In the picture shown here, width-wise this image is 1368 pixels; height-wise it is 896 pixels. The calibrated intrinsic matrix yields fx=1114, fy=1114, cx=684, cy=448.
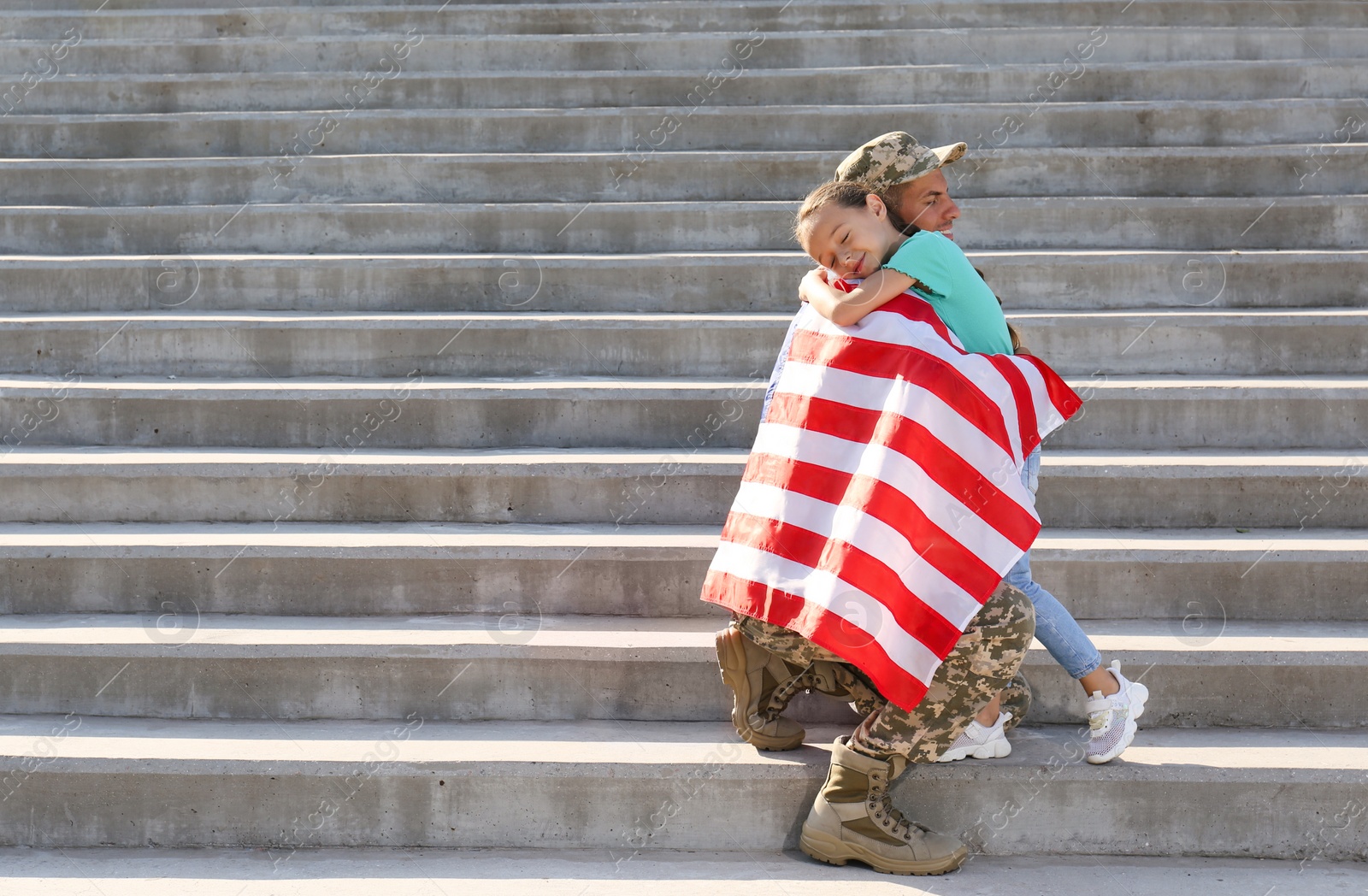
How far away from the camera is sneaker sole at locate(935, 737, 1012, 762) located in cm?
257

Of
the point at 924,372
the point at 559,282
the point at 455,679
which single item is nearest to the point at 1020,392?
the point at 924,372

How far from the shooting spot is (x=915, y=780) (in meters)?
2.56

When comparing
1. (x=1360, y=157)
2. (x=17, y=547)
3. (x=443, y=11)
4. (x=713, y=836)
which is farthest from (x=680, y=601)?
(x=443, y=11)

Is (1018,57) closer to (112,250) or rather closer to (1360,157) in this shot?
(1360,157)

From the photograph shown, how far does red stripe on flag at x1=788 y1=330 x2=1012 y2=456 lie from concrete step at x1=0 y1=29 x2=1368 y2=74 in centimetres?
332

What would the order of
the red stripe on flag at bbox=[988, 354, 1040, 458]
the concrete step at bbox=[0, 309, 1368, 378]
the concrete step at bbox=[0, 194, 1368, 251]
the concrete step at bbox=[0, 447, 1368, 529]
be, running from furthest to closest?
the concrete step at bbox=[0, 194, 1368, 251], the concrete step at bbox=[0, 309, 1368, 378], the concrete step at bbox=[0, 447, 1368, 529], the red stripe on flag at bbox=[988, 354, 1040, 458]

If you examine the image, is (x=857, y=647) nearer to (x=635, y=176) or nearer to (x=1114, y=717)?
(x=1114, y=717)

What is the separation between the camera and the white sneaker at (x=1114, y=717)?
99.3 inches

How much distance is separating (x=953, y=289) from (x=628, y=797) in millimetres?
1365

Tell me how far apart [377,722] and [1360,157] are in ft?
13.7

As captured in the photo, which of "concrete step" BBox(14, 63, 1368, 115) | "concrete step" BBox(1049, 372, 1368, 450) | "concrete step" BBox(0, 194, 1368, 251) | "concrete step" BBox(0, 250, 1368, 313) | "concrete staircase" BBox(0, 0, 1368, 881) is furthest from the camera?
"concrete step" BBox(14, 63, 1368, 115)

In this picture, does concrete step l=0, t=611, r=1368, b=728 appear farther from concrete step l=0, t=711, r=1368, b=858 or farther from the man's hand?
the man's hand

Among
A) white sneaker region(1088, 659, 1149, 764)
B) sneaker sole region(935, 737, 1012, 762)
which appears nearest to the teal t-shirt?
white sneaker region(1088, 659, 1149, 764)

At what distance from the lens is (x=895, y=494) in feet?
7.55
